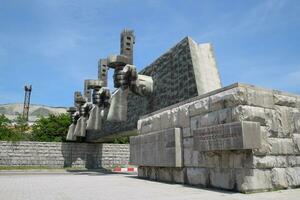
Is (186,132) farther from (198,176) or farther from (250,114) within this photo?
(250,114)

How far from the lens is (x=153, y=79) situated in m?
14.0

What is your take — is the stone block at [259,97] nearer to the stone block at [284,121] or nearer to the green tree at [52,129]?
the stone block at [284,121]

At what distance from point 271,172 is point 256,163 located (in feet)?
1.77

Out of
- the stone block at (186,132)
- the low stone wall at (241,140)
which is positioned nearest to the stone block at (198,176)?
the low stone wall at (241,140)

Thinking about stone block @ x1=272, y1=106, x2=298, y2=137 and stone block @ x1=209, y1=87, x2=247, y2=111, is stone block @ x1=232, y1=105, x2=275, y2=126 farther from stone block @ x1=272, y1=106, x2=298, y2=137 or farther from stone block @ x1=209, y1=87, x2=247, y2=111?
stone block @ x1=272, y1=106, x2=298, y2=137

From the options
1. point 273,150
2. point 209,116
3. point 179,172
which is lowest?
point 179,172

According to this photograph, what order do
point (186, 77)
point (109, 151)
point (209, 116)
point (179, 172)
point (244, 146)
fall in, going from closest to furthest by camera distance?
point (244, 146), point (209, 116), point (179, 172), point (186, 77), point (109, 151)

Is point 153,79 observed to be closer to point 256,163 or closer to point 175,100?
point 175,100

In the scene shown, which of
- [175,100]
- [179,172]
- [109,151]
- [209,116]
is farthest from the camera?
[109,151]

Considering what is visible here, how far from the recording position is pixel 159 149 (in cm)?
970

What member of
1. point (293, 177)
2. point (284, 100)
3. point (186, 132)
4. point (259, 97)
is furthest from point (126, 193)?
point (284, 100)

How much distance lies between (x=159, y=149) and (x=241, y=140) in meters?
3.73

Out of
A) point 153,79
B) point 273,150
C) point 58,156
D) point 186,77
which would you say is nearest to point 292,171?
point 273,150

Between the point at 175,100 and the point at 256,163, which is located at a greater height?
the point at 175,100
